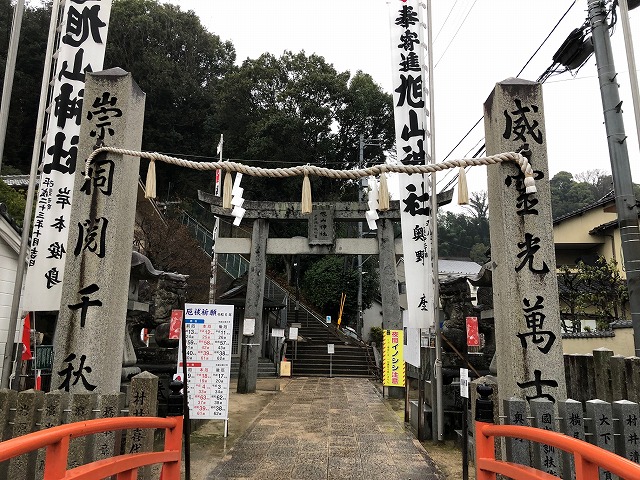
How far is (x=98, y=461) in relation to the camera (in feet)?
9.42

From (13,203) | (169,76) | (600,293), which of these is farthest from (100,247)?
(169,76)

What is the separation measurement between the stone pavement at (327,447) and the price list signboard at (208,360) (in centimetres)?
85

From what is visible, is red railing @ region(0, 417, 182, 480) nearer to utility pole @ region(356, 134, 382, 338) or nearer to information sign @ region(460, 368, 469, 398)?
information sign @ region(460, 368, 469, 398)

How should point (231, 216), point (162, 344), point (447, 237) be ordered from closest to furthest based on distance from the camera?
point (162, 344) < point (231, 216) < point (447, 237)

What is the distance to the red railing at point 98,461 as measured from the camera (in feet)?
6.96

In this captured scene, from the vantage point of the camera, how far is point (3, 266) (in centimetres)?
924

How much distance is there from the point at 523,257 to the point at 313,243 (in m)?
11.2

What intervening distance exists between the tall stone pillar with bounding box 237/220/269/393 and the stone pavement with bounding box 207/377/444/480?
2.54 m

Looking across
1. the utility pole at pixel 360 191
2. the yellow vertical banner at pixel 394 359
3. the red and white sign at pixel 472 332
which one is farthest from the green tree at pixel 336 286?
the red and white sign at pixel 472 332

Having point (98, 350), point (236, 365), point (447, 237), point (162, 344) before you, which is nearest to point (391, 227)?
point (162, 344)

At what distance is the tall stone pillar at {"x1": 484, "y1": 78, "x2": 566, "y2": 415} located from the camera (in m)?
4.30

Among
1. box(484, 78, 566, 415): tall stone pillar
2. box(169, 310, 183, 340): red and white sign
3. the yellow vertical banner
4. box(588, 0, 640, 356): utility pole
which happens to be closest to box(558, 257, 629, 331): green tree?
the yellow vertical banner

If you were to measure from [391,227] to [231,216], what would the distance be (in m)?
5.65

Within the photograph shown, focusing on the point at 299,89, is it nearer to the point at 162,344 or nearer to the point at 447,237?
the point at 162,344
